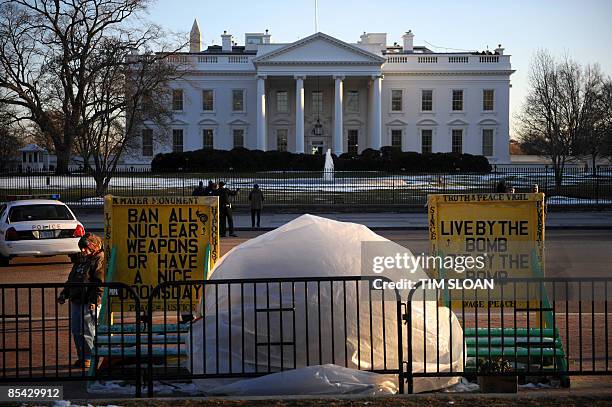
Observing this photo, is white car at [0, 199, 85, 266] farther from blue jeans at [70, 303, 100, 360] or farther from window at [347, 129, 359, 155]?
window at [347, 129, 359, 155]

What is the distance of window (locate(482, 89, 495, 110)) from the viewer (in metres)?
81.4

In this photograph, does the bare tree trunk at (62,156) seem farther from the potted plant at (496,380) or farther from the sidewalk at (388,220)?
the potted plant at (496,380)

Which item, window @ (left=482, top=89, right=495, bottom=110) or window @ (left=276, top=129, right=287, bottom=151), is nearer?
window @ (left=276, top=129, right=287, bottom=151)

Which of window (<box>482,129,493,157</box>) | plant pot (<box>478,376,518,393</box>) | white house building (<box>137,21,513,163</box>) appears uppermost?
white house building (<box>137,21,513,163</box>)

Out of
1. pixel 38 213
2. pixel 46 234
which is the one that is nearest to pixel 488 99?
pixel 38 213

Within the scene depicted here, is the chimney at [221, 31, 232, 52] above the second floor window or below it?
above

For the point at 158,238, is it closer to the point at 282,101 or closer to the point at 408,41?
the point at 282,101

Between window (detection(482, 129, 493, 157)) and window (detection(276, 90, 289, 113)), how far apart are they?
2026cm

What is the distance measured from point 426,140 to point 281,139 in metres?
14.8

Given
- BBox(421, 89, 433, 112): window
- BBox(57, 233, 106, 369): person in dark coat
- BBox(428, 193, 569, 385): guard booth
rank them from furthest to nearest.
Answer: BBox(421, 89, 433, 112): window
BBox(428, 193, 569, 385): guard booth
BBox(57, 233, 106, 369): person in dark coat

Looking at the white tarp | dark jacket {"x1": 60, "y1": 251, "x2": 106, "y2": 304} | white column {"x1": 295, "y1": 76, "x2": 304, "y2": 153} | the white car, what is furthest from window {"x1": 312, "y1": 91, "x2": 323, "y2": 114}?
the white tarp

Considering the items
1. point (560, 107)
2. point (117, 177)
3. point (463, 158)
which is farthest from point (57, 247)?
point (463, 158)

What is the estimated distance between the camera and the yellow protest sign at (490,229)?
31.4ft

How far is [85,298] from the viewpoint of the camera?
8.47m
